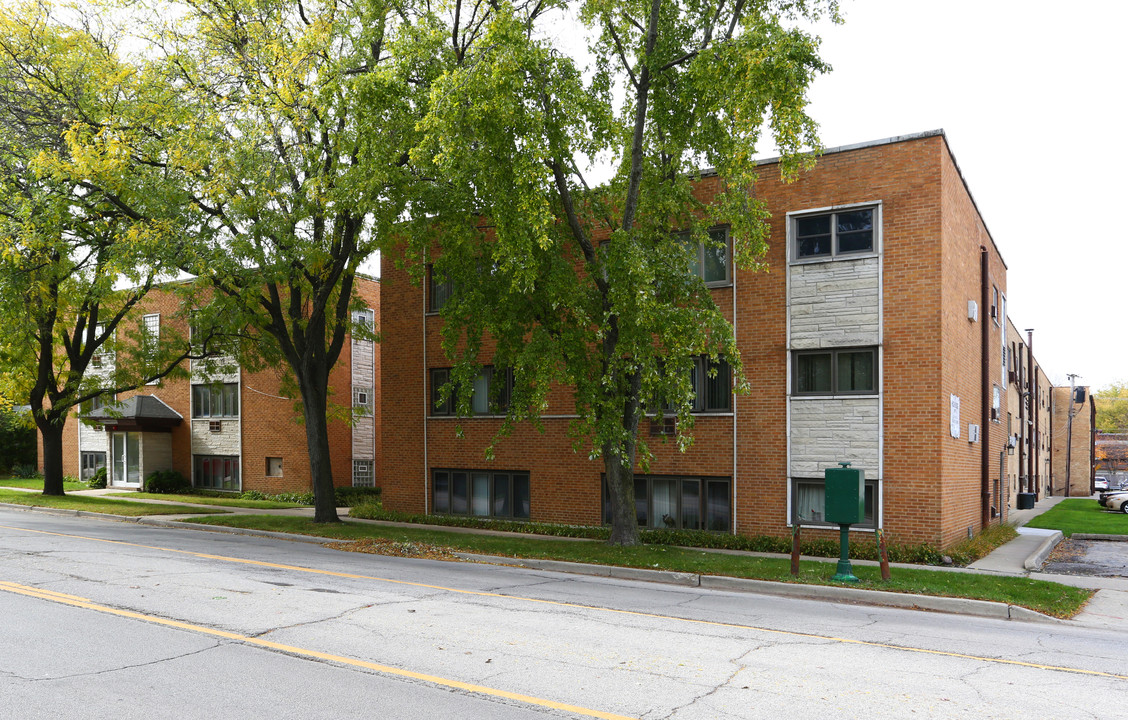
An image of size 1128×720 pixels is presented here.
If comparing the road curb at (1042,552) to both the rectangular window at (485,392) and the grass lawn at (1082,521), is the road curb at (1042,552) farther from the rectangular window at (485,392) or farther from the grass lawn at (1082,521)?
the rectangular window at (485,392)

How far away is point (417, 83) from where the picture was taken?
15906 millimetres

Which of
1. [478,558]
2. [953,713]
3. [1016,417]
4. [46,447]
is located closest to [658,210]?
[478,558]

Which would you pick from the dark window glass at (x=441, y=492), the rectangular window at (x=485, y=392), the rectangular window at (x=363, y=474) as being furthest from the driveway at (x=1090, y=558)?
the rectangular window at (x=363, y=474)

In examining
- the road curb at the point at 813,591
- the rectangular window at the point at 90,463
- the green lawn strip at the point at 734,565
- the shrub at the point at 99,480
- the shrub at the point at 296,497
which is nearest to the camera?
the road curb at the point at 813,591

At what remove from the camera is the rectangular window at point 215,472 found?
3256cm

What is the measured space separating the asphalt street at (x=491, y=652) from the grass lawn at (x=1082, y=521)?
17.0 meters

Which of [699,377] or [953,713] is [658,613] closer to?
[953,713]

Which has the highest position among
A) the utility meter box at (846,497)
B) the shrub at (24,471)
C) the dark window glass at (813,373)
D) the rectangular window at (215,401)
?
the dark window glass at (813,373)

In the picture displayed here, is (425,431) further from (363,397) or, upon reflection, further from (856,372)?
(856,372)

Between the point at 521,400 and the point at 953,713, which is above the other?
the point at 521,400

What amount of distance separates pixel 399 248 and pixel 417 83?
24.8 ft

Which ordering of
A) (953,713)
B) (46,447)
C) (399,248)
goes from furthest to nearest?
1. (46,447)
2. (399,248)
3. (953,713)

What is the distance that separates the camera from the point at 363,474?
31.6 meters

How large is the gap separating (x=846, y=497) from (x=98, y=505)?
22.0m
